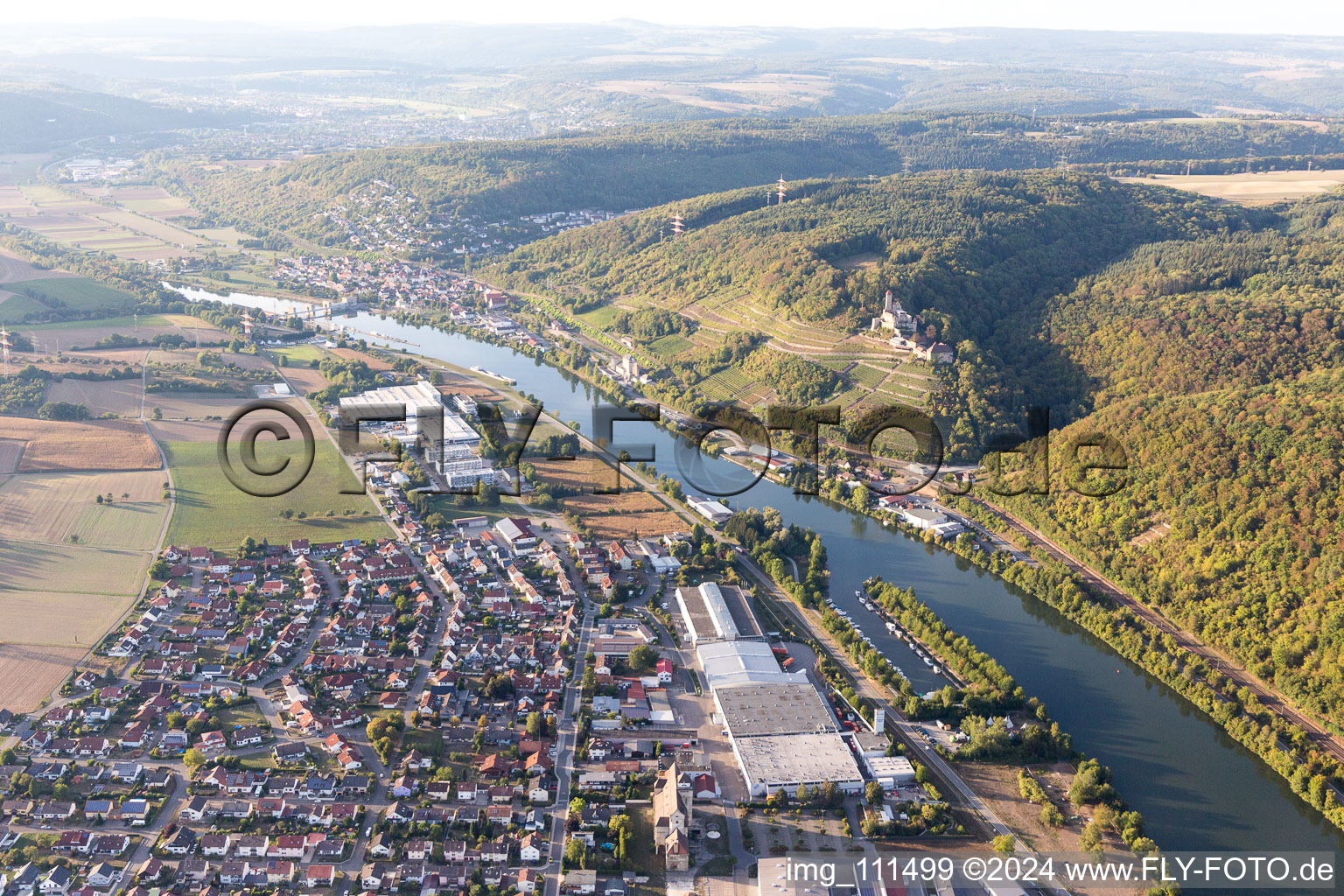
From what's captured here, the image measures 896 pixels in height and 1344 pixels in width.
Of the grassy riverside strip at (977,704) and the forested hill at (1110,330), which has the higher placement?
the forested hill at (1110,330)

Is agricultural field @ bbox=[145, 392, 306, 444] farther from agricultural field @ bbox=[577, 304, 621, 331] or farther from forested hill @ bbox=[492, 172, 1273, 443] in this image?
agricultural field @ bbox=[577, 304, 621, 331]

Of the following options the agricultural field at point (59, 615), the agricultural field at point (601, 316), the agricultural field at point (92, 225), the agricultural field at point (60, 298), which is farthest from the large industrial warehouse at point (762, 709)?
the agricultural field at point (92, 225)

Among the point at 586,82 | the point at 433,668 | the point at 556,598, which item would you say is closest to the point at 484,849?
the point at 433,668

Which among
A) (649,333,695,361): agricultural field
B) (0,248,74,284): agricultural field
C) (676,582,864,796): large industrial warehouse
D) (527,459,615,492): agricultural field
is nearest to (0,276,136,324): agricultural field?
(0,248,74,284): agricultural field

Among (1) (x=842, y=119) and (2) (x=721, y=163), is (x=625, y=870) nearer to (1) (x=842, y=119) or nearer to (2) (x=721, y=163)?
(2) (x=721, y=163)

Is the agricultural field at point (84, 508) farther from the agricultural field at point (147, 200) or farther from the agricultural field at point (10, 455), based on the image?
the agricultural field at point (147, 200)

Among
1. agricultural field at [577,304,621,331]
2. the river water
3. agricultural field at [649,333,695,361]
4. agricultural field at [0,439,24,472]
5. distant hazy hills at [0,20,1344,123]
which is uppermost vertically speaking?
distant hazy hills at [0,20,1344,123]

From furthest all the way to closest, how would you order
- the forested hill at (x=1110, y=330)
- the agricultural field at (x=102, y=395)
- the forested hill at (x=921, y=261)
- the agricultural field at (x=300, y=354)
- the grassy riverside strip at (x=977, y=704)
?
the agricultural field at (x=300, y=354) < the forested hill at (x=921, y=261) < the agricultural field at (x=102, y=395) < the forested hill at (x=1110, y=330) < the grassy riverside strip at (x=977, y=704)

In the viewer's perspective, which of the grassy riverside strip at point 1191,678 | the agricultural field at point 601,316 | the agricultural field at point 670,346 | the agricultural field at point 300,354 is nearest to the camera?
the grassy riverside strip at point 1191,678
